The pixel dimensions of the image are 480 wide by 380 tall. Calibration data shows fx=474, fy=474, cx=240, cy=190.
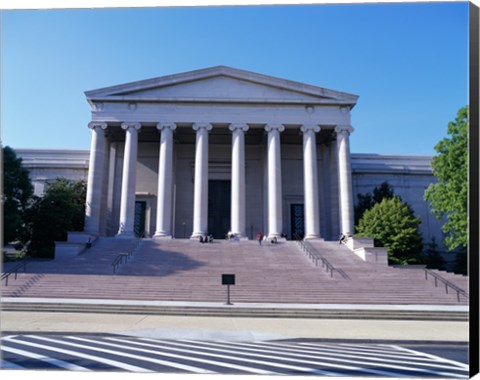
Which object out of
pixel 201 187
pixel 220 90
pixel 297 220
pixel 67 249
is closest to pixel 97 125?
pixel 201 187

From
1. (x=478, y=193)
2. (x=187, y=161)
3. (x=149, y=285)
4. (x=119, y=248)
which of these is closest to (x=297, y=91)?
(x=187, y=161)

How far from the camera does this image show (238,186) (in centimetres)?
4225

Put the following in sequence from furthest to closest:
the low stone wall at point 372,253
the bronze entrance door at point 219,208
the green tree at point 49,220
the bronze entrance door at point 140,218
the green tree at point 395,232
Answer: the bronze entrance door at point 219,208, the bronze entrance door at point 140,218, the green tree at point 49,220, the green tree at point 395,232, the low stone wall at point 372,253

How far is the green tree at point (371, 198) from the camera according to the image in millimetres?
Result: 48906

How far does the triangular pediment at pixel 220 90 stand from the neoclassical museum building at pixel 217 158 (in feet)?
0.31

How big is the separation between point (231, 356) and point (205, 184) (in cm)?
3272

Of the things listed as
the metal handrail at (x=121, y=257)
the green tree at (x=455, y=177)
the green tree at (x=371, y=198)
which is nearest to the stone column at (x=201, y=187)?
the metal handrail at (x=121, y=257)

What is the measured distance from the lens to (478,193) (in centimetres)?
841

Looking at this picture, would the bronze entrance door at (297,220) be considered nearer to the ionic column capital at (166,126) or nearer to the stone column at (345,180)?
the stone column at (345,180)

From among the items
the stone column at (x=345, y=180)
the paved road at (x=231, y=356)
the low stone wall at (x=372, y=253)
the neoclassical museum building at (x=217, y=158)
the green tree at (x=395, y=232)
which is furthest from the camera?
the neoclassical museum building at (x=217, y=158)

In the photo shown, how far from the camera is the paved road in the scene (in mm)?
8758

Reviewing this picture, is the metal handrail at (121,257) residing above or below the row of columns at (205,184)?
below

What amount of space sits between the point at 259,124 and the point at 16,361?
3682 centimetres

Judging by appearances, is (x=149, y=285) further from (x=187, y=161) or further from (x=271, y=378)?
(x=187, y=161)
